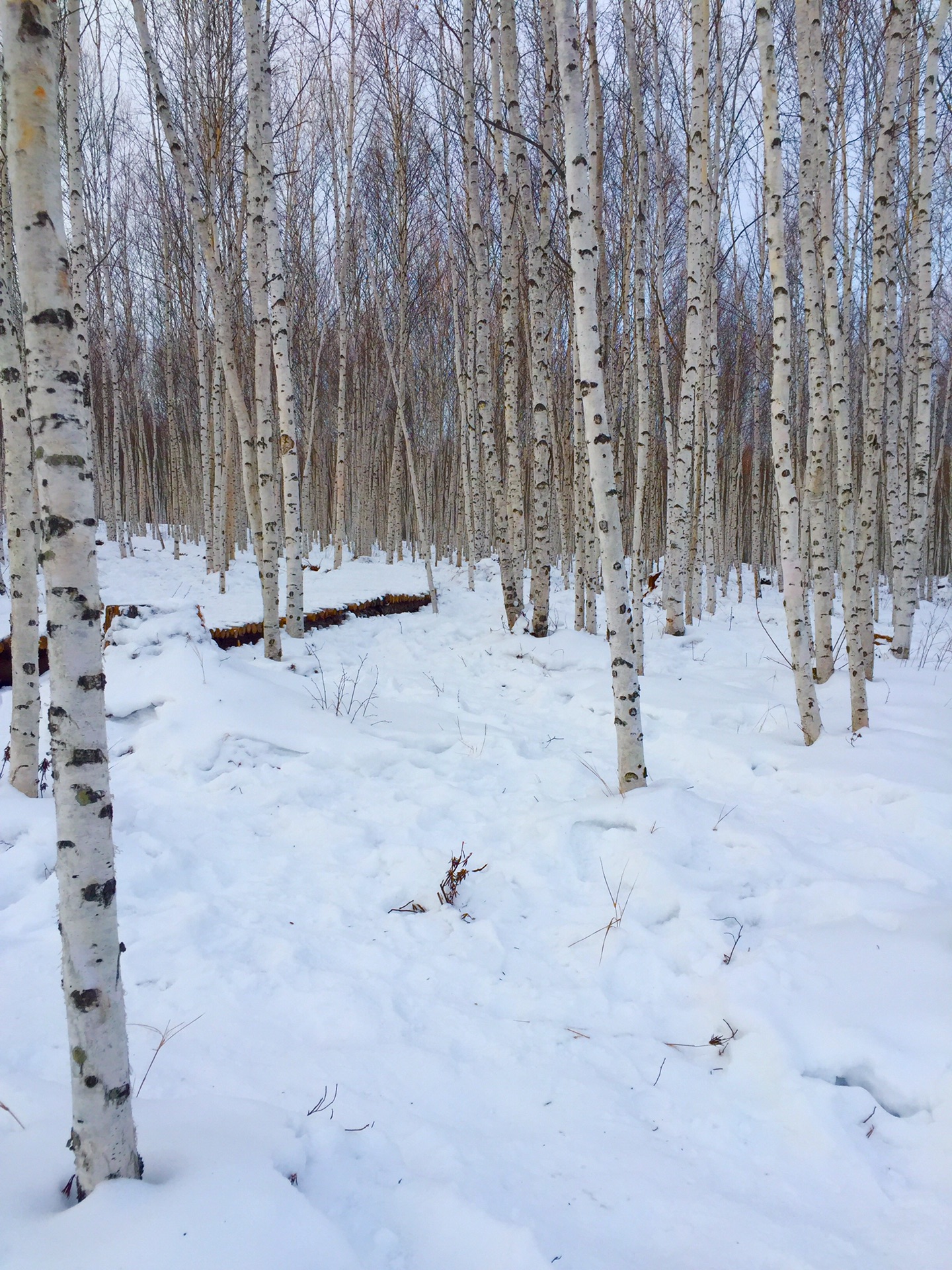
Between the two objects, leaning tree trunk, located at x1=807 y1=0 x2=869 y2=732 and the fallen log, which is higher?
leaning tree trunk, located at x1=807 y1=0 x2=869 y2=732

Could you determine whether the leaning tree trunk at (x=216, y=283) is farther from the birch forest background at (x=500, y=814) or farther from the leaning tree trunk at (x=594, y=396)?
the leaning tree trunk at (x=594, y=396)

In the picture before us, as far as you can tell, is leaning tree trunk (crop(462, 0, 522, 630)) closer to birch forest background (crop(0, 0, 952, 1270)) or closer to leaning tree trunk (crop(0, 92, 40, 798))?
birch forest background (crop(0, 0, 952, 1270))

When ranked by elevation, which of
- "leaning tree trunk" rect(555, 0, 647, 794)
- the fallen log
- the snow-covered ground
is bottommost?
the snow-covered ground

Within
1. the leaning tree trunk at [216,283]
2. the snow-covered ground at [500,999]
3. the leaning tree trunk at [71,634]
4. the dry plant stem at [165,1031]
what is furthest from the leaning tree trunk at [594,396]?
the leaning tree trunk at [216,283]

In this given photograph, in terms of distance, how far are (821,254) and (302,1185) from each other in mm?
5618

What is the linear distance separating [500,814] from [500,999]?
1323 mm

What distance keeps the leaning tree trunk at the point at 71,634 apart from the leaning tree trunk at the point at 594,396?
2413 mm

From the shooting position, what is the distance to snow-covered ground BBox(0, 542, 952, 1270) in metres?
1.39

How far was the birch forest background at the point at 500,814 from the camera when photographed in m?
1.25

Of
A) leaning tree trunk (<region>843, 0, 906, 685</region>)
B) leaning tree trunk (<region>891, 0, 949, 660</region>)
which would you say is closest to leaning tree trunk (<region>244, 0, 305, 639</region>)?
leaning tree trunk (<region>843, 0, 906, 685</region>)

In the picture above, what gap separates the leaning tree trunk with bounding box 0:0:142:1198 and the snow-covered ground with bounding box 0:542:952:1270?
0.69 ft

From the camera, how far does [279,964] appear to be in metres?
2.33

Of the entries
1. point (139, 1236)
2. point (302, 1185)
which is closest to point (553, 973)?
point (302, 1185)

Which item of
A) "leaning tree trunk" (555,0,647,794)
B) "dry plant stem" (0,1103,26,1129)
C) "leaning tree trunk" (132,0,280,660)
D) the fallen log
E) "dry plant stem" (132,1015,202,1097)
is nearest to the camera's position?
"dry plant stem" (0,1103,26,1129)
